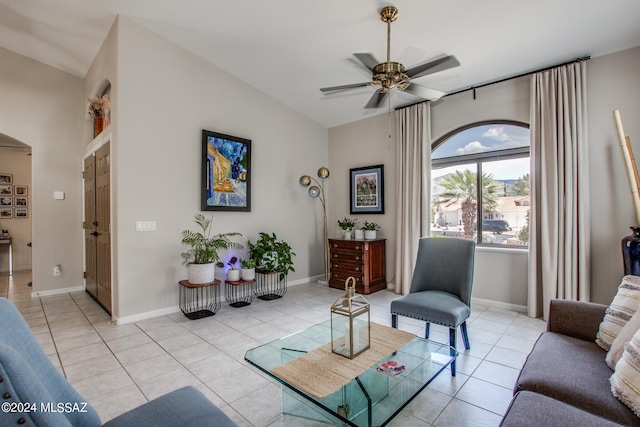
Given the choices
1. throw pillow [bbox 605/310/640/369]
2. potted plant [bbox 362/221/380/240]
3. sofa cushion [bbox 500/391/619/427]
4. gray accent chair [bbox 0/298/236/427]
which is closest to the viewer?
gray accent chair [bbox 0/298/236/427]

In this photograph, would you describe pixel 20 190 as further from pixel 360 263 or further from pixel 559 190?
pixel 559 190

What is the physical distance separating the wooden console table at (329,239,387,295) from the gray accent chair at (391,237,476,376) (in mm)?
1742

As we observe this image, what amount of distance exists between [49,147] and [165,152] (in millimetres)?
2564

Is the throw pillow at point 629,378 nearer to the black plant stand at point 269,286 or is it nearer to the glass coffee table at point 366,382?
the glass coffee table at point 366,382

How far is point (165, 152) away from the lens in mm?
3943

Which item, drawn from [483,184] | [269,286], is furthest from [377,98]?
[269,286]

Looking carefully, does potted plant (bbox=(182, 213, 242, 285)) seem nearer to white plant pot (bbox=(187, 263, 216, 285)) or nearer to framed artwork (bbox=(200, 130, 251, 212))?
white plant pot (bbox=(187, 263, 216, 285))

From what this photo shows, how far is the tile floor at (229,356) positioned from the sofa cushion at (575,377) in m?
0.55

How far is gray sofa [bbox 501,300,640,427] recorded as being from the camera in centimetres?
123

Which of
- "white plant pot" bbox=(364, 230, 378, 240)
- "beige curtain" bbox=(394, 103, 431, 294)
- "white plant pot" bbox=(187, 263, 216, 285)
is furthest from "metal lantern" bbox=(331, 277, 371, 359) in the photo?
"white plant pot" bbox=(364, 230, 378, 240)

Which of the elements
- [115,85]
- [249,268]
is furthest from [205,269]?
[115,85]

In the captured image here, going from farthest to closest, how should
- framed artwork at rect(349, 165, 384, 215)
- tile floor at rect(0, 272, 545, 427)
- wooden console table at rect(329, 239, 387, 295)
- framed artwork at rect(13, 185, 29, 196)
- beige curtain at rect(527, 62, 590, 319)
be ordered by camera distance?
framed artwork at rect(13, 185, 29, 196), framed artwork at rect(349, 165, 384, 215), wooden console table at rect(329, 239, 387, 295), beige curtain at rect(527, 62, 590, 319), tile floor at rect(0, 272, 545, 427)

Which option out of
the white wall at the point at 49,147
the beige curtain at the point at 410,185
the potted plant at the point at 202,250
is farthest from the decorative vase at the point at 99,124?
the beige curtain at the point at 410,185

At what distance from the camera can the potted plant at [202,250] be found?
3.85 meters
